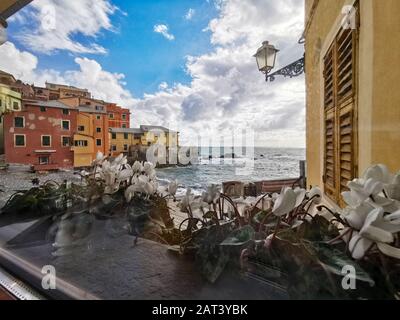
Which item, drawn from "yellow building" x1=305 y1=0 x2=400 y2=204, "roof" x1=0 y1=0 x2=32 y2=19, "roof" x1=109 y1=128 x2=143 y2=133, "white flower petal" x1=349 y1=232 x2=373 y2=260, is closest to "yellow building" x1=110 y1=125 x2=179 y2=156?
"roof" x1=109 y1=128 x2=143 y2=133

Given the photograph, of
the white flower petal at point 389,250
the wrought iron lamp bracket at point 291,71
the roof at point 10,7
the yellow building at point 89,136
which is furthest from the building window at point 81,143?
the white flower petal at point 389,250

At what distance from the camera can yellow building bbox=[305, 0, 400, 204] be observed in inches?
21.0

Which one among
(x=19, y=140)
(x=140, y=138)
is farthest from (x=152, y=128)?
(x=19, y=140)

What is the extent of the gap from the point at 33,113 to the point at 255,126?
89 centimetres

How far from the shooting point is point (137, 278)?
0.48 meters

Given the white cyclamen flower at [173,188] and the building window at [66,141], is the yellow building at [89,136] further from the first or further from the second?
the white cyclamen flower at [173,188]

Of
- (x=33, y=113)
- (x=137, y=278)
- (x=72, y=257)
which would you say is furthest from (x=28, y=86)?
(x=137, y=278)

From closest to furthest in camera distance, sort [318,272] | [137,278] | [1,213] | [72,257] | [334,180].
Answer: [318,272] → [137,278] → [72,257] → [334,180] → [1,213]

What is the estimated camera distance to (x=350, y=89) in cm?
67

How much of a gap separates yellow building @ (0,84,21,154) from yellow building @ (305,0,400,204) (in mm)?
1143

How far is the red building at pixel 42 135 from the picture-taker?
0.95 meters

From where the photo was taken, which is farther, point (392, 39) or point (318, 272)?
point (392, 39)

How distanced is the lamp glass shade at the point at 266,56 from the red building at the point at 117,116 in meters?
0.47
